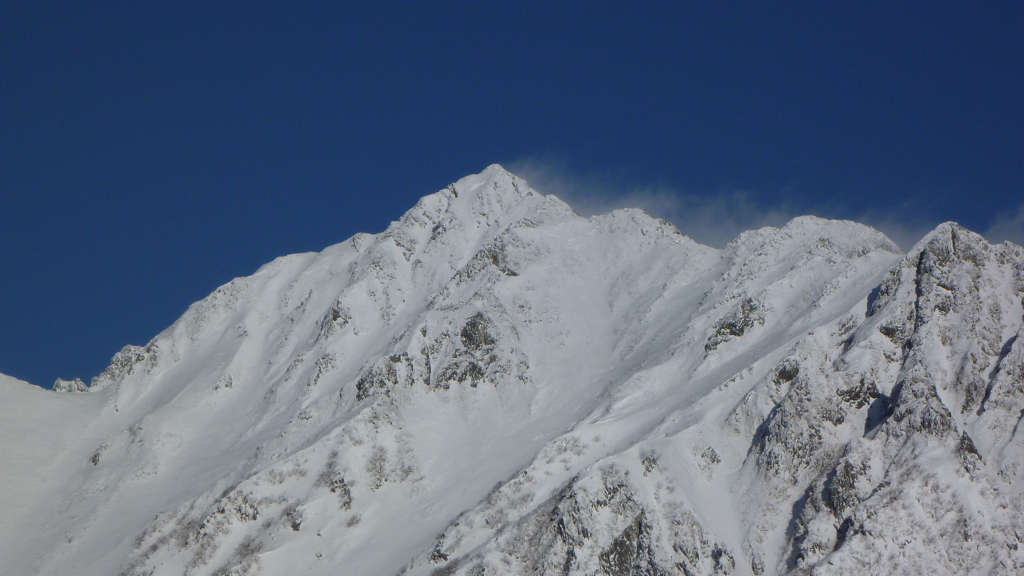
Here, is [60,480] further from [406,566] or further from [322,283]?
[406,566]

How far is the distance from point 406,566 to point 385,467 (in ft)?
45.5

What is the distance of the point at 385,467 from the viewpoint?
73.1 metres

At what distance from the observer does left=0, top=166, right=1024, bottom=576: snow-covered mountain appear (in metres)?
54.4

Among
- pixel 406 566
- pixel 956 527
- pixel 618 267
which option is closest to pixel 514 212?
pixel 618 267

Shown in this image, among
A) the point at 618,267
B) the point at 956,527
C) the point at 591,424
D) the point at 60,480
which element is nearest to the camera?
the point at 956,527

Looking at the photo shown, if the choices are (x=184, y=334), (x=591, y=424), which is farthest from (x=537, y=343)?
(x=184, y=334)

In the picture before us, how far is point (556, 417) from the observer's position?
77500 millimetres

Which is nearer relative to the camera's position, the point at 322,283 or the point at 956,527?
the point at 956,527

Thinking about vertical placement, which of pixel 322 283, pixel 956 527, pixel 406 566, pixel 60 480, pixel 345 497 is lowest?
pixel 956 527

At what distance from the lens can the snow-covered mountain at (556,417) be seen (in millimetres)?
54375

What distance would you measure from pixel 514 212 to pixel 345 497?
5630cm

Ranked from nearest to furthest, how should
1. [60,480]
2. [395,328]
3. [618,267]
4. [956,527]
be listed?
1. [956,527]
2. [60,480]
3. [395,328]
4. [618,267]

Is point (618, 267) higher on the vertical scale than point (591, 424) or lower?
higher

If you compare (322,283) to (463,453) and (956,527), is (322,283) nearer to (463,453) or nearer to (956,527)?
(463,453)
